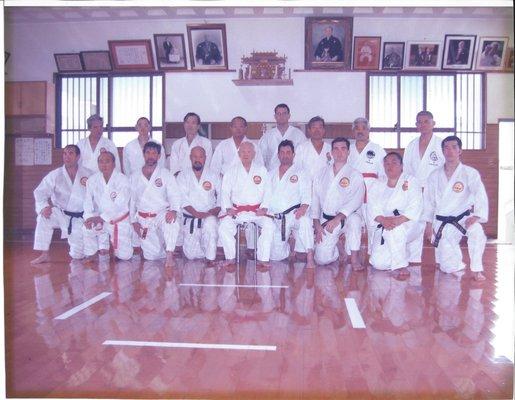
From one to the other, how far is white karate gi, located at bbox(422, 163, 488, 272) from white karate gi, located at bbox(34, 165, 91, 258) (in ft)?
10.1

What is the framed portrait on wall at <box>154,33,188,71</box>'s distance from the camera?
7250 mm

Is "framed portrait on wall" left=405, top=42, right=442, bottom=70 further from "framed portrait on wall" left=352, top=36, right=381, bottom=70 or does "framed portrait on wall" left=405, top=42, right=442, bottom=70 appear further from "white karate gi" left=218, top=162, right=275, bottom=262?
"white karate gi" left=218, top=162, right=275, bottom=262

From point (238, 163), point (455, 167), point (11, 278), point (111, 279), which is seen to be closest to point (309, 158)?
point (238, 163)

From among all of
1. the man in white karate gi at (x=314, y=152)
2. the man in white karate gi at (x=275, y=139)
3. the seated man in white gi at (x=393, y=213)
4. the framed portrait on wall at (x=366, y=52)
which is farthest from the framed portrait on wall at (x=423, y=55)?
the seated man in white gi at (x=393, y=213)

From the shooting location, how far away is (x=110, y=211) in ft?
15.6

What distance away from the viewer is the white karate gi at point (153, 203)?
473 cm

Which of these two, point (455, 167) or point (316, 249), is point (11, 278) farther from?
point (455, 167)

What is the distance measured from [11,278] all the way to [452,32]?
606cm

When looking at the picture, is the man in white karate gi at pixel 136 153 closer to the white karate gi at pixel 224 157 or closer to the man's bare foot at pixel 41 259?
the white karate gi at pixel 224 157

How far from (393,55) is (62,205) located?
15.2 feet

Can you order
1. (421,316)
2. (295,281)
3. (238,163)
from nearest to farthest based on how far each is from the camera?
1. (421,316)
2. (295,281)
3. (238,163)

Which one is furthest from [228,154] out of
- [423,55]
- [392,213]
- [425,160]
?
[423,55]

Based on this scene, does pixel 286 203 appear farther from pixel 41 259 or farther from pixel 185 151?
pixel 41 259

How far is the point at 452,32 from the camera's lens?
708 centimetres
